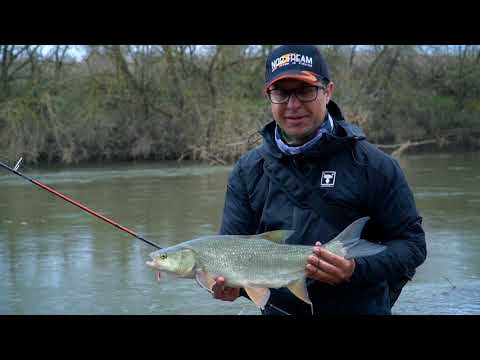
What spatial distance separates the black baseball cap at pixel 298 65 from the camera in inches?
114

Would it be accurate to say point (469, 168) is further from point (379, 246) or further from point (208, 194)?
point (379, 246)

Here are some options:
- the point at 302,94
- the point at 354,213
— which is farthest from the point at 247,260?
the point at 302,94

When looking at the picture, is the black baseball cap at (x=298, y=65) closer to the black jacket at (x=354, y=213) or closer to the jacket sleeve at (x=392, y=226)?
the black jacket at (x=354, y=213)

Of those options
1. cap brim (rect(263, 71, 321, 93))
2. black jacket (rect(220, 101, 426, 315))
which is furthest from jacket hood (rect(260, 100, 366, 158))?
cap brim (rect(263, 71, 321, 93))

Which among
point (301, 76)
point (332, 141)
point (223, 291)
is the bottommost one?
point (223, 291)

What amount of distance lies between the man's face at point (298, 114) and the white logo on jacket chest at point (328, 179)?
21 centimetres

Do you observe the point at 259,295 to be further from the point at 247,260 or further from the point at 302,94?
the point at 302,94

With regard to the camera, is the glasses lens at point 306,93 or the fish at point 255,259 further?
the glasses lens at point 306,93

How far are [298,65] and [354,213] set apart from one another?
73 centimetres

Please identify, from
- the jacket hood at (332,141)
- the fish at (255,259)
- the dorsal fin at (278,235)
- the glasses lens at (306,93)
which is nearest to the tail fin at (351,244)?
the fish at (255,259)

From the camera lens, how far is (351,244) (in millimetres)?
2736

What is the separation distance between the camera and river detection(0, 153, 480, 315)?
23.4 feet

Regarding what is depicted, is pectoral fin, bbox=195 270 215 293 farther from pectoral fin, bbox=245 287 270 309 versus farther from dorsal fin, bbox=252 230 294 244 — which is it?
dorsal fin, bbox=252 230 294 244
